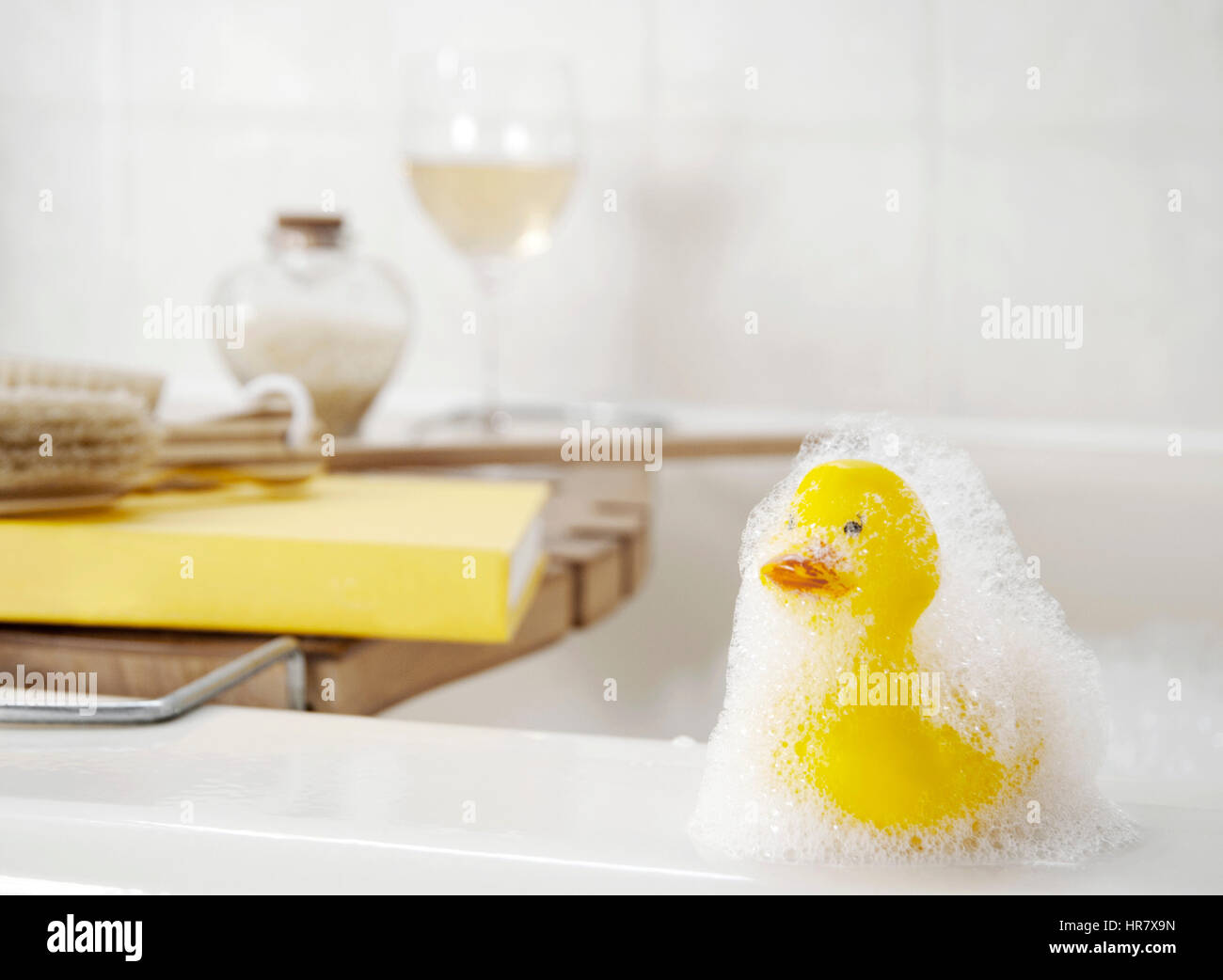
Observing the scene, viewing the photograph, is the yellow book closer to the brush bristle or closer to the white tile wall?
the brush bristle

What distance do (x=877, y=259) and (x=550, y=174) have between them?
0.35 metres

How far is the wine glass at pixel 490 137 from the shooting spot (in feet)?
3.10

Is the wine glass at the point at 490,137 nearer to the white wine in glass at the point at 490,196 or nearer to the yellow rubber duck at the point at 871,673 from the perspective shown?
the white wine in glass at the point at 490,196

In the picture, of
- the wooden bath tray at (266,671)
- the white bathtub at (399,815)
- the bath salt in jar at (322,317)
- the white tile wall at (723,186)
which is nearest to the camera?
the white bathtub at (399,815)

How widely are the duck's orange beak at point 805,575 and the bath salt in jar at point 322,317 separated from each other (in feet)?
2.06

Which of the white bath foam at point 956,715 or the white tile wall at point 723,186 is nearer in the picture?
the white bath foam at point 956,715

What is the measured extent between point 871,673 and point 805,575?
0.03 m

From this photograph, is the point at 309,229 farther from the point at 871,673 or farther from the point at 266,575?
the point at 871,673

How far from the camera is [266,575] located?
43 cm

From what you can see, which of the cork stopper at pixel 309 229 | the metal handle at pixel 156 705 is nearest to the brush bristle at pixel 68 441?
the metal handle at pixel 156 705

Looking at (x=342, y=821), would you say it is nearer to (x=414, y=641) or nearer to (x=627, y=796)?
(x=627, y=796)

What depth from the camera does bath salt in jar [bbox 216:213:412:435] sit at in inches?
→ 33.4

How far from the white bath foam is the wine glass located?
0.70 m

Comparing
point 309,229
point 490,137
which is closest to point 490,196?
point 490,137
